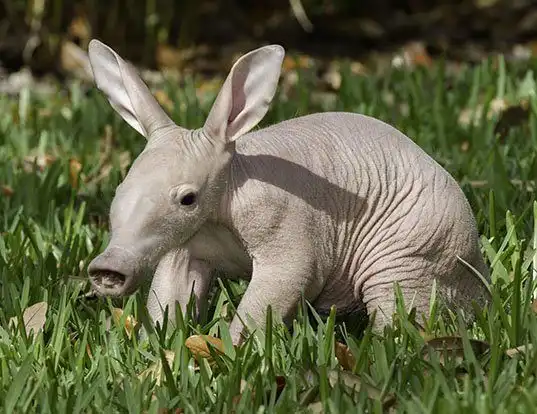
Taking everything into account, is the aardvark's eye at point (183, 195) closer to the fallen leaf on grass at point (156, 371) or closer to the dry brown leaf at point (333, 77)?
the fallen leaf on grass at point (156, 371)

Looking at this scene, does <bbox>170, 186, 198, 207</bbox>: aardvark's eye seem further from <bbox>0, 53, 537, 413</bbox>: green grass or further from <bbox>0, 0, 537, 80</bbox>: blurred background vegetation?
<bbox>0, 0, 537, 80</bbox>: blurred background vegetation

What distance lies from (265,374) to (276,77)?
28.3 inches

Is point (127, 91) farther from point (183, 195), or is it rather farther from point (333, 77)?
point (333, 77)

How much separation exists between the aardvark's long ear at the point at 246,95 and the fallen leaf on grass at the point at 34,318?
0.65 metres

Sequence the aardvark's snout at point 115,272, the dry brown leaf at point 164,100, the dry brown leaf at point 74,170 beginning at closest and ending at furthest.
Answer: the aardvark's snout at point 115,272 → the dry brown leaf at point 74,170 → the dry brown leaf at point 164,100

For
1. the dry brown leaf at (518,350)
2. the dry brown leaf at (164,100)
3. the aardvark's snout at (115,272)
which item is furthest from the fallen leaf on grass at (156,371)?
the dry brown leaf at (164,100)

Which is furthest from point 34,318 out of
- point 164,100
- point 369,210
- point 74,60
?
point 74,60

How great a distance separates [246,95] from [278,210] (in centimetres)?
29

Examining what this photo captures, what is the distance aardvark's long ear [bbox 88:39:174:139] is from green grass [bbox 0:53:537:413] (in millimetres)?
461

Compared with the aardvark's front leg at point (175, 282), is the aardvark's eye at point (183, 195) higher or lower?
higher

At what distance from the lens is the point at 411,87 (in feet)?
18.8

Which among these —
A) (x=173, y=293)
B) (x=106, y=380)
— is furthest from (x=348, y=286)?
(x=106, y=380)

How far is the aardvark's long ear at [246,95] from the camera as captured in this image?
2.96 meters

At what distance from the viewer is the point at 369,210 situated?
10.4 ft
